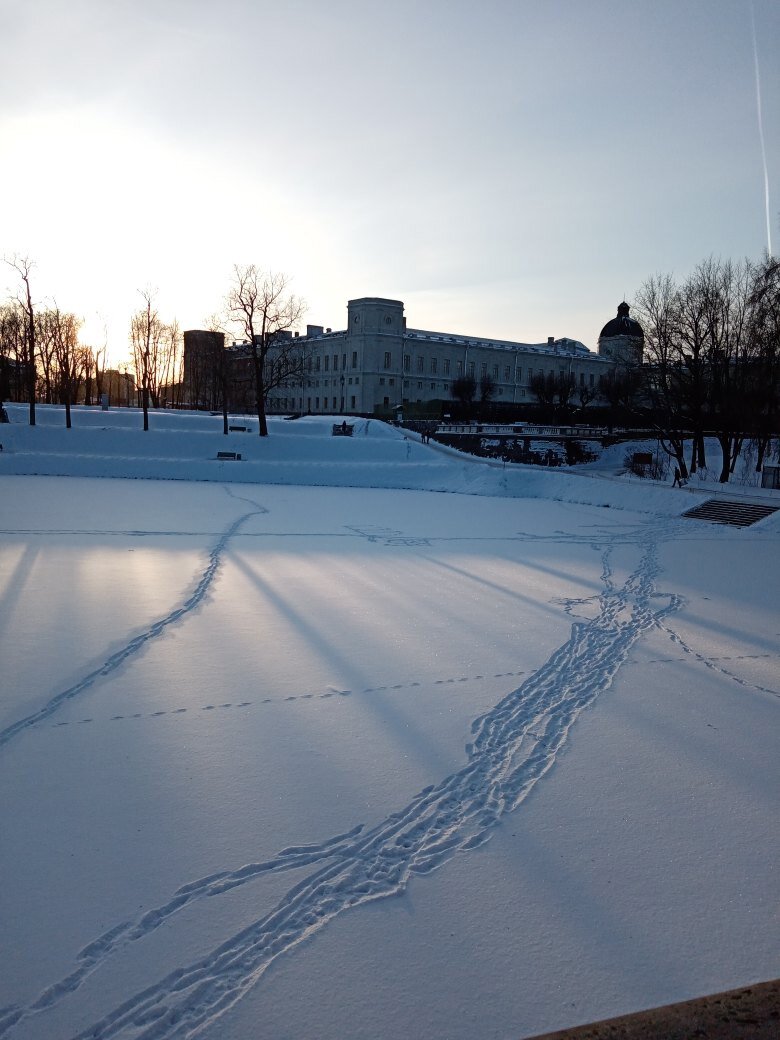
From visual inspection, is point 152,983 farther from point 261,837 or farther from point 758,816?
point 758,816

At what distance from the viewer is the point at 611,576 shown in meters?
13.6

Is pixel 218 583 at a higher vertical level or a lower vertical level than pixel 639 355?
lower

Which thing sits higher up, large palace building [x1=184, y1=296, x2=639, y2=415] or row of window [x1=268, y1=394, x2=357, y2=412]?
large palace building [x1=184, y1=296, x2=639, y2=415]

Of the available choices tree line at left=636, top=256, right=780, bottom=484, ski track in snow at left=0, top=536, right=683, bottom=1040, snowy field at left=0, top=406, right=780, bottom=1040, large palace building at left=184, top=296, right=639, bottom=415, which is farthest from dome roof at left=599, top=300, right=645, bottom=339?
ski track in snow at left=0, top=536, right=683, bottom=1040

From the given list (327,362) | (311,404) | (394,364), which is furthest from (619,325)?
(311,404)

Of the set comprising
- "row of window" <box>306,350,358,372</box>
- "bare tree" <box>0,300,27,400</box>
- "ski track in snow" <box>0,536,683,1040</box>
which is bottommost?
"ski track in snow" <box>0,536,683,1040</box>

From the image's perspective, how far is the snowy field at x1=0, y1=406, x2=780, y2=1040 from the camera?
340 cm

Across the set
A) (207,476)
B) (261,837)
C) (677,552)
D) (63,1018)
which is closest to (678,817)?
(261,837)

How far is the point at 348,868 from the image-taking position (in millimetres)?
4266

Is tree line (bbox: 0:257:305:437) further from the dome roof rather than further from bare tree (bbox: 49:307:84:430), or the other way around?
the dome roof

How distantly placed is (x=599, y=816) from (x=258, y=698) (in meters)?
3.32

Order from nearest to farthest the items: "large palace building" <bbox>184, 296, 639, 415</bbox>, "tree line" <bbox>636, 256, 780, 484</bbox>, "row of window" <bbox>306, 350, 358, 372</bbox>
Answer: "tree line" <bbox>636, 256, 780, 484</bbox>, "large palace building" <bbox>184, 296, 639, 415</bbox>, "row of window" <bbox>306, 350, 358, 372</bbox>

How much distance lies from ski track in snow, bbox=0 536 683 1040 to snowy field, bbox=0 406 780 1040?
0.02 meters

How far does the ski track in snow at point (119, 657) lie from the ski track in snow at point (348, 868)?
284 cm
